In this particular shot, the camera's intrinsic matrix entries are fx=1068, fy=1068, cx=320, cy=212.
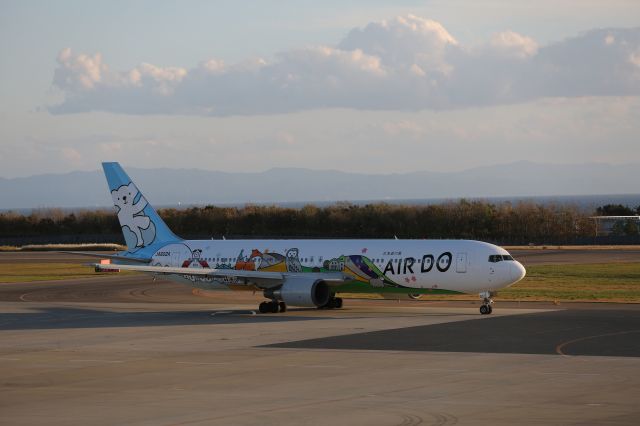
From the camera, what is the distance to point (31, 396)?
29.4 metres

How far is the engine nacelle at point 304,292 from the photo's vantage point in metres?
53.7

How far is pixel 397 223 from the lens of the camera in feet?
470

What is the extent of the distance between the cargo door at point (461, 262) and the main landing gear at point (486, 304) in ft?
5.13

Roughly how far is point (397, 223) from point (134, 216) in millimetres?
83441

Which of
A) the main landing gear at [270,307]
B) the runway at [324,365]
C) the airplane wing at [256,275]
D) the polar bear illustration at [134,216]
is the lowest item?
the runway at [324,365]

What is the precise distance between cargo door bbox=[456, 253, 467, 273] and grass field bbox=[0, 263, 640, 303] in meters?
9.97

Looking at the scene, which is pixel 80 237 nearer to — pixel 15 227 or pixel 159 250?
pixel 15 227

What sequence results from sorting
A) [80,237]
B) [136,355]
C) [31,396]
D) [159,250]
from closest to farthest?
[31,396]
[136,355]
[159,250]
[80,237]

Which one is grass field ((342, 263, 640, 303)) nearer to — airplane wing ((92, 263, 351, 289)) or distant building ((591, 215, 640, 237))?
airplane wing ((92, 263, 351, 289))

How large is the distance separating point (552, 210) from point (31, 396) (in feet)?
435

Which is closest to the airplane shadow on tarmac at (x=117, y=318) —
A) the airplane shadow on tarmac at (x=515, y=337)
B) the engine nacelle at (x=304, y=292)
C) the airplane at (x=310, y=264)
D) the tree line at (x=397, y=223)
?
the engine nacelle at (x=304, y=292)

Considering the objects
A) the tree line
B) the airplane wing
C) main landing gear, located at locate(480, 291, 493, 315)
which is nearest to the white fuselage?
main landing gear, located at locate(480, 291, 493, 315)

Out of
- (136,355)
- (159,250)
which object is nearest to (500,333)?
(136,355)

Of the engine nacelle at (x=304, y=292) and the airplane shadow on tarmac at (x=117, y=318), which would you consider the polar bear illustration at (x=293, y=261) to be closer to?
the engine nacelle at (x=304, y=292)
